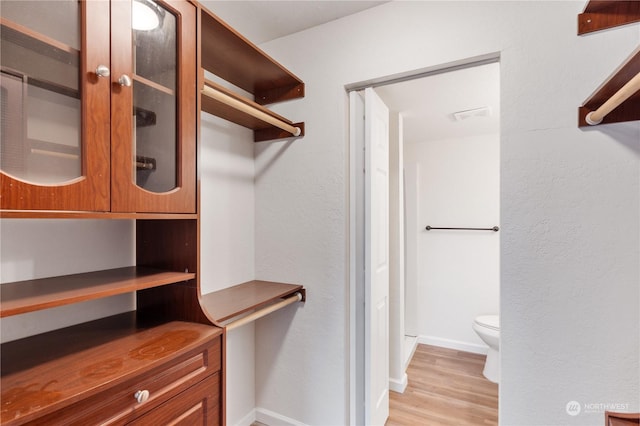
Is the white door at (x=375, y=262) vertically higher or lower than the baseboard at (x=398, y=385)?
higher

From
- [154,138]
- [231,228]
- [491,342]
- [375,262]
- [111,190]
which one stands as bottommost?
[491,342]

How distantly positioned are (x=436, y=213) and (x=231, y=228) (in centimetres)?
223

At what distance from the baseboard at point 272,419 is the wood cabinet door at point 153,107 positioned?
1487mm

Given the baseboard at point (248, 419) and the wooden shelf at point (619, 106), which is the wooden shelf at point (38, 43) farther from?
the baseboard at point (248, 419)

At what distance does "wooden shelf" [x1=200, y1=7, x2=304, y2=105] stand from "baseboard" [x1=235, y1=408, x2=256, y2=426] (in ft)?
6.45

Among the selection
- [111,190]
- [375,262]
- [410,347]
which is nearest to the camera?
[111,190]

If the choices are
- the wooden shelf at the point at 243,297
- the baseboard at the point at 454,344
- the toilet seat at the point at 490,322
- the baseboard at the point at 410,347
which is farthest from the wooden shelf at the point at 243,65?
the baseboard at the point at 454,344

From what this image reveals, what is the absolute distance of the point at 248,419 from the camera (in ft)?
6.33

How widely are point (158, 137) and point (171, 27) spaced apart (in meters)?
0.40

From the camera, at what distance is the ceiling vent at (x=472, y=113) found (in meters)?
2.36

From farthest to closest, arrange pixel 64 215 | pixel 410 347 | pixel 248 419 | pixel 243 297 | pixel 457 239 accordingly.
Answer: pixel 457 239, pixel 410 347, pixel 248 419, pixel 243 297, pixel 64 215

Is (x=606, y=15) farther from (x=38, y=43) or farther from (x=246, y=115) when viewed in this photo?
(x=38, y=43)

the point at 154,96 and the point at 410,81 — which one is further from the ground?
the point at 410,81

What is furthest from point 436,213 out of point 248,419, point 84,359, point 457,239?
point 84,359
